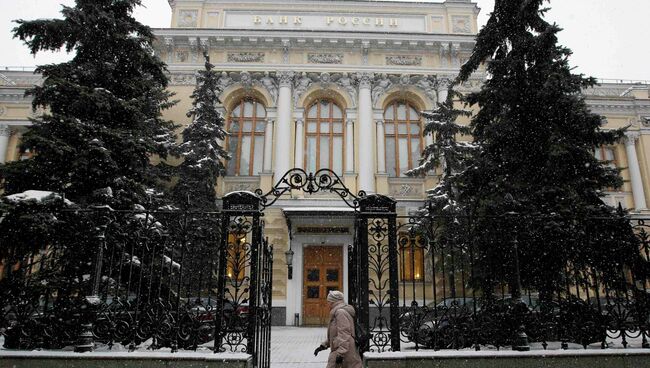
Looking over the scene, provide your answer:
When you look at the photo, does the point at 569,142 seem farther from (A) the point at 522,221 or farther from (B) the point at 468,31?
(B) the point at 468,31

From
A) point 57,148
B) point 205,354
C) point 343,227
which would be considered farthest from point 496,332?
point 343,227

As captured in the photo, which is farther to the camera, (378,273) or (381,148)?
(381,148)

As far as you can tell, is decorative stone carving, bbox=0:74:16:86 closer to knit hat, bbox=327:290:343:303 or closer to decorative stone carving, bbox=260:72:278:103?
decorative stone carving, bbox=260:72:278:103

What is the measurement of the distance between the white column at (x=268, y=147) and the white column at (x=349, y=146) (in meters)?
3.47

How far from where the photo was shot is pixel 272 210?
66.8 ft

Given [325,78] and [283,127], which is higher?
[325,78]

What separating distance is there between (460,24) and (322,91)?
7840 mm

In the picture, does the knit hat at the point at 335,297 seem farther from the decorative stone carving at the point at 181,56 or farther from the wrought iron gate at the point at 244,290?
the decorative stone carving at the point at 181,56

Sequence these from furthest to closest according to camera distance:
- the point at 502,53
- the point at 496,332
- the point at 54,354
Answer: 1. the point at 502,53
2. the point at 496,332
3. the point at 54,354

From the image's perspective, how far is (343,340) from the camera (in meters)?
5.71

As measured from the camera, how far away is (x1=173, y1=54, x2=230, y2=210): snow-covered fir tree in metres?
18.1

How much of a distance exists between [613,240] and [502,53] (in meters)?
6.56

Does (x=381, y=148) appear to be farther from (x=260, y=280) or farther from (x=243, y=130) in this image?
(x=260, y=280)

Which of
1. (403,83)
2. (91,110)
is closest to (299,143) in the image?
(403,83)
